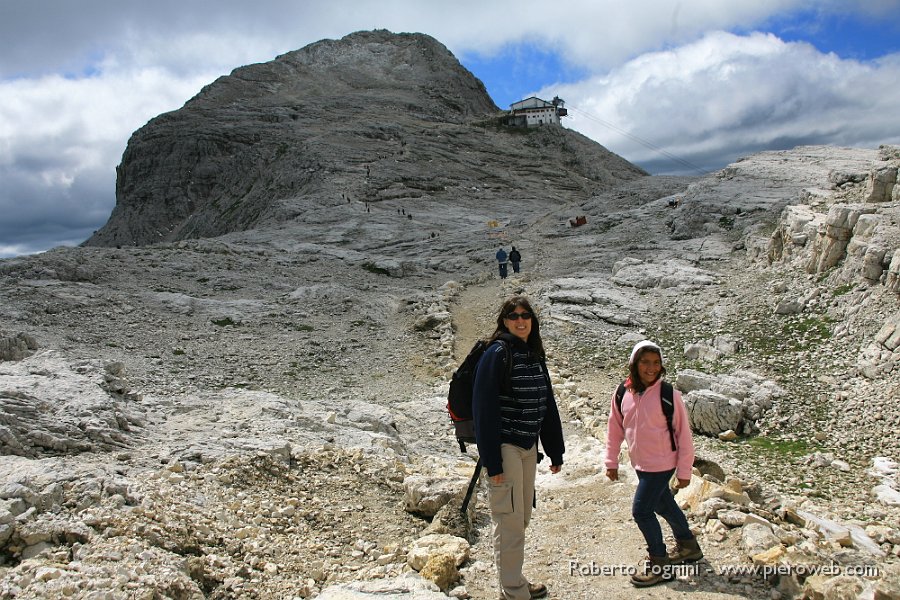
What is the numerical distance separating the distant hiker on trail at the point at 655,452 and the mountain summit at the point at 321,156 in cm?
4371

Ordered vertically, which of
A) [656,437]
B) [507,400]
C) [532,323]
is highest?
[532,323]

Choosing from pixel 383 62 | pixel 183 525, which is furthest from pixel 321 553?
pixel 383 62

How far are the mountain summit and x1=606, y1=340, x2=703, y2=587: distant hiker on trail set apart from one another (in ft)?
143

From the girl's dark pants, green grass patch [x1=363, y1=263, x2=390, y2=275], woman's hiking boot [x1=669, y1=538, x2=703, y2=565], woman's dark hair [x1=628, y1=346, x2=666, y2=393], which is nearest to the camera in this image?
woman's dark hair [x1=628, y1=346, x2=666, y2=393]

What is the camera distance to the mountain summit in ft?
193

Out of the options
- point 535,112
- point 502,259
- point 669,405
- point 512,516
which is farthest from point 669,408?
point 535,112

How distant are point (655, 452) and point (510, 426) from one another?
1516 millimetres

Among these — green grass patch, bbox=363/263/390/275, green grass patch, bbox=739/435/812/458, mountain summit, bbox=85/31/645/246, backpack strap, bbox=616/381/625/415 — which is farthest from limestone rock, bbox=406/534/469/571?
mountain summit, bbox=85/31/645/246

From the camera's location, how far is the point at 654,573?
5684 mm

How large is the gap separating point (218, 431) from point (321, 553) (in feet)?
12.1

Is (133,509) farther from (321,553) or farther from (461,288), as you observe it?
(461,288)

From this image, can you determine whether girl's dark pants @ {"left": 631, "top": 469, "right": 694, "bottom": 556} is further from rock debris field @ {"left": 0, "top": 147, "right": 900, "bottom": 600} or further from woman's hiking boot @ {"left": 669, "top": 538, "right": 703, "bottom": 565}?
rock debris field @ {"left": 0, "top": 147, "right": 900, "bottom": 600}

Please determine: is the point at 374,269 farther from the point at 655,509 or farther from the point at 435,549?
the point at 655,509

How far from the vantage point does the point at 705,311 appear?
786 inches
